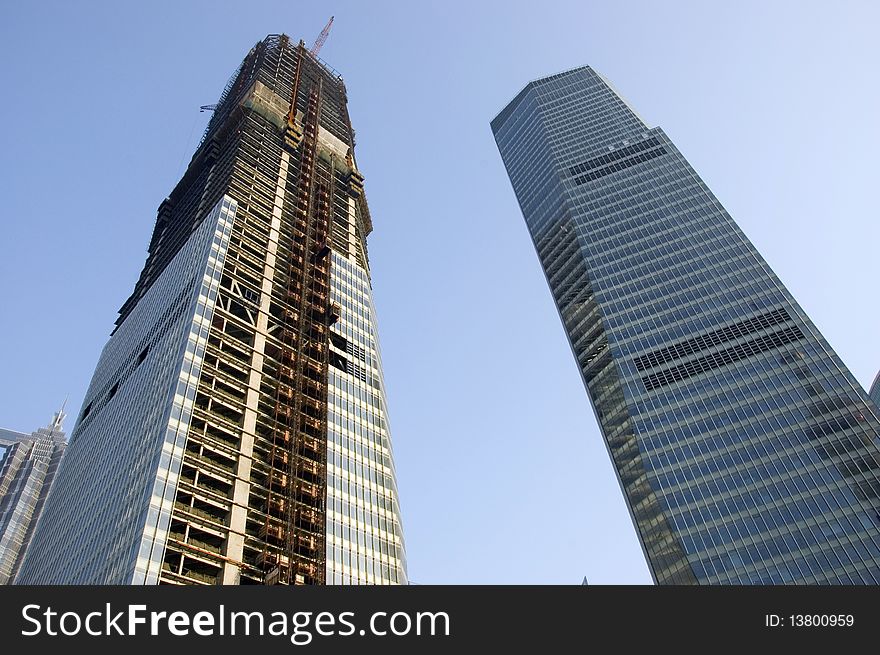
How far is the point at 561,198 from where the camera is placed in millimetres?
171625

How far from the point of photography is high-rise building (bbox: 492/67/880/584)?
98938 millimetres

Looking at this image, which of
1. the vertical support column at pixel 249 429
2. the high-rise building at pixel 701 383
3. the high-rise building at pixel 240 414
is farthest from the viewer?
the high-rise building at pixel 701 383

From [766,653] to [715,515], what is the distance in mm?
86334

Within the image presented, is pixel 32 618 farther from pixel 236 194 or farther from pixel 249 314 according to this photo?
pixel 236 194

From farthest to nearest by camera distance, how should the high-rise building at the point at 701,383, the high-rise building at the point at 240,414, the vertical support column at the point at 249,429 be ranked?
the high-rise building at the point at 701,383, the high-rise building at the point at 240,414, the vertical support column at the point at 249,429

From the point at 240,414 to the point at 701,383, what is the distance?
7459 cm

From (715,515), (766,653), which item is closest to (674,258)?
(715,515)

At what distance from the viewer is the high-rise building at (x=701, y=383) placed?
325ft

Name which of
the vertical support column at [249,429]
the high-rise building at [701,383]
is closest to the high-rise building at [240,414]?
the vertical support column at [249,429]

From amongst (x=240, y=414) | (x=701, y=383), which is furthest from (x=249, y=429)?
(x=701, y=383)

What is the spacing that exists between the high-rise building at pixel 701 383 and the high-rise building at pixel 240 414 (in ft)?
149

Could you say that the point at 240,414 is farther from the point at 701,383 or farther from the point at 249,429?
the point at 701,383

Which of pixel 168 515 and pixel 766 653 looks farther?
pixel 168 515

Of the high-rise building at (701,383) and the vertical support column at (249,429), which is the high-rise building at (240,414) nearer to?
the vertical support column at (249,429)
